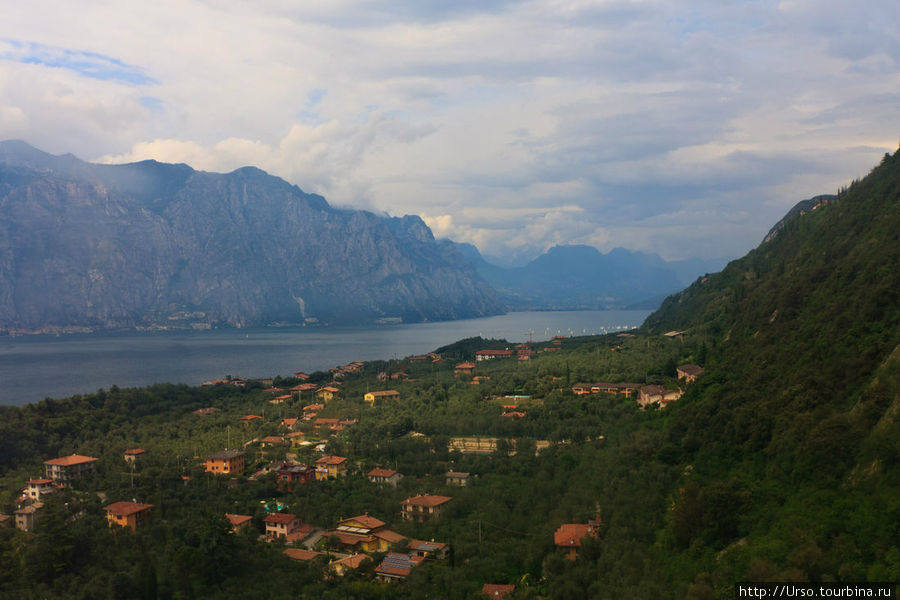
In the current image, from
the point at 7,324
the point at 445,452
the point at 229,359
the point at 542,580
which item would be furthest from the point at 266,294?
the point at 542,580

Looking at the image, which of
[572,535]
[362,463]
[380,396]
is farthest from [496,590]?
[380,396]

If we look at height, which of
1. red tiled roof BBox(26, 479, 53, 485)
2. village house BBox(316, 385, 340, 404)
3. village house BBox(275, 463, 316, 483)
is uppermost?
village house BBox(316, 385, 340, 404)

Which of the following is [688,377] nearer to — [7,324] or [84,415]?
[84,415]

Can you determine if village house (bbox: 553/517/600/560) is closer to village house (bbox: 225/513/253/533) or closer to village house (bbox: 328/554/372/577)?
village house (bbox: 328/554/372/577)

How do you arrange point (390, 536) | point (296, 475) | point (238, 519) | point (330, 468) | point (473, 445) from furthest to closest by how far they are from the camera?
1. point (473, 445)
2. point (330, 468)
3. point (296, 475)
4. point (238, 519)
5. point (390, 536)

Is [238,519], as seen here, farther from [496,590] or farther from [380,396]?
[380,396]

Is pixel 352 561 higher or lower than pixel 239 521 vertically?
lower

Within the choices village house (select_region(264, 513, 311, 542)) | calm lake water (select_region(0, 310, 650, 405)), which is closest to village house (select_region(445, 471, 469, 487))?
village house (select_region(264, 513, 311, 542))
